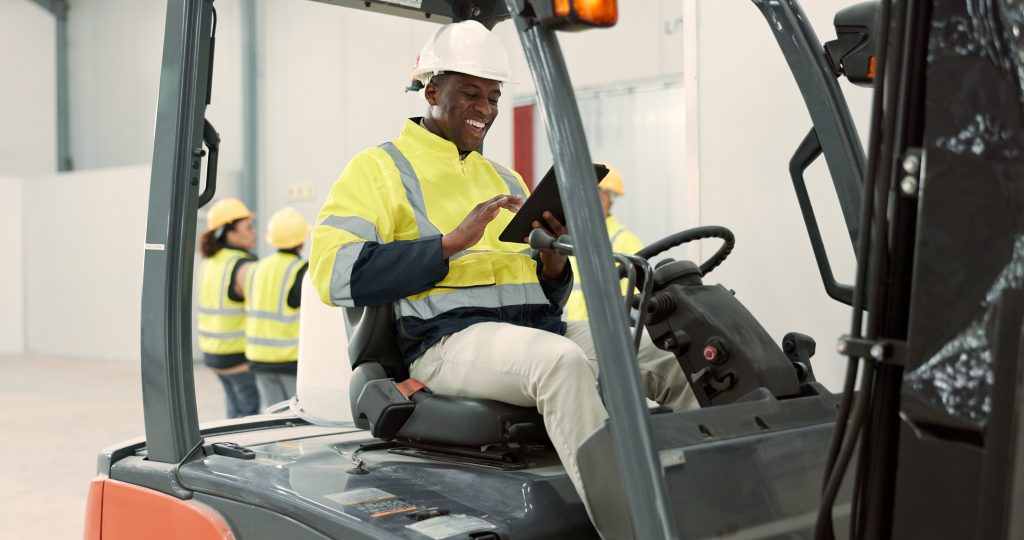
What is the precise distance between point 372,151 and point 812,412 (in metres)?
1.38

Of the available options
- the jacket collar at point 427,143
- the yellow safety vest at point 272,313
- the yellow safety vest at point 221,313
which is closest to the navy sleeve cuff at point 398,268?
the jacket collar at point 427,143

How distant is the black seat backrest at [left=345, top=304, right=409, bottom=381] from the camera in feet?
9.27

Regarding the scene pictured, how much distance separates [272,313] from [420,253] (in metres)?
4.29

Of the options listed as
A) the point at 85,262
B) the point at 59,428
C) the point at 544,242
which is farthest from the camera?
the point at 85,262

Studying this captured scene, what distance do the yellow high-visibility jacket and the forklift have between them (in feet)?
13.1

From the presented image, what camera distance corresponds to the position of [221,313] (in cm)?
732

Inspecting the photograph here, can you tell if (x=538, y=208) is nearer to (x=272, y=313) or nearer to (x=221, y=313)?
(x=272, y=313)

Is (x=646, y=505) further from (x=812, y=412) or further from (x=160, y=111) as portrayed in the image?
(x=160, y=111)

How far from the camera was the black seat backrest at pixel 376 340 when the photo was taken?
283cm

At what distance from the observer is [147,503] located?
289cm

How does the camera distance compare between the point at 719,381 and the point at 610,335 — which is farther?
the point at 719,381

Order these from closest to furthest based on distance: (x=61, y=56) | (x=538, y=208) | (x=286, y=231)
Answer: (x=538, y=208)
(x=286, y=231)
(x=61, y=56)

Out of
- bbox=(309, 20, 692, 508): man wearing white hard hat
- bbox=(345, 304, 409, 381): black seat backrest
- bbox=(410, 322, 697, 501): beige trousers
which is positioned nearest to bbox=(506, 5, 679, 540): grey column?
bbox=(410, 322, 697, 501): beige trousers

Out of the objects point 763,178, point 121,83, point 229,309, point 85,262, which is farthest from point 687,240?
point 85,262
